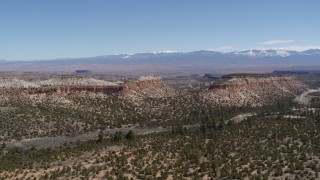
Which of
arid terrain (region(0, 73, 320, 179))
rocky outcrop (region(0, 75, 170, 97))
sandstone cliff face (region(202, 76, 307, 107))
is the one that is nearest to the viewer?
arid terrain (region(0, 73, 320, 179))

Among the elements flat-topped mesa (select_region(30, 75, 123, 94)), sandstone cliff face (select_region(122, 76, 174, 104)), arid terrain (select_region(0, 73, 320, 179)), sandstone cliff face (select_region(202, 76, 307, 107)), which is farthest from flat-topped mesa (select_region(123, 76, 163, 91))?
sandstone cliff face (select_region(202, 76, 307, 107))

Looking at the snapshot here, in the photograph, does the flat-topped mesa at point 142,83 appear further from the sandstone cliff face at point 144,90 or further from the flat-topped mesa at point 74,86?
the flat-topped mesa at point 74,86

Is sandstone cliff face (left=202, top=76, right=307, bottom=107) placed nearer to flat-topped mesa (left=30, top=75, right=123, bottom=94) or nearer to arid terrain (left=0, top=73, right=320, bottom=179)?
arid terrain (left=0, top=73, right=320, bottom=179)

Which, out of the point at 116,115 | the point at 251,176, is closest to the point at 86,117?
the point at 116,115

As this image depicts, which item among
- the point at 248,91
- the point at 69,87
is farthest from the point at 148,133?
the point at 248,91

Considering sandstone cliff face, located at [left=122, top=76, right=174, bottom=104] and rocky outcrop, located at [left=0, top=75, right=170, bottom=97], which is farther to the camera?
sandstone cliff face, located at [left=122, top=76, right=174, bottom=104]

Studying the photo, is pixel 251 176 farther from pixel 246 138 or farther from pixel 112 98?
pixel 112 98

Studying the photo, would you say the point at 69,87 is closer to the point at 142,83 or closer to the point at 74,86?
the point at 74,86

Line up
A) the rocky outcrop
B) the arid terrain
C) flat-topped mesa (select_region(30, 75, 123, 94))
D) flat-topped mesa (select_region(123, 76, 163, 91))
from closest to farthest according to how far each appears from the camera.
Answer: the arid terrain
the rocky outcrop
flat-topped mesa (select_region(30, 75, 123, 94))
flat-topped mesa (select_region(123, 76, 163, 91))

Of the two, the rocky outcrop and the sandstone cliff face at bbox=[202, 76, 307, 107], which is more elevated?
the rocky outcrop
